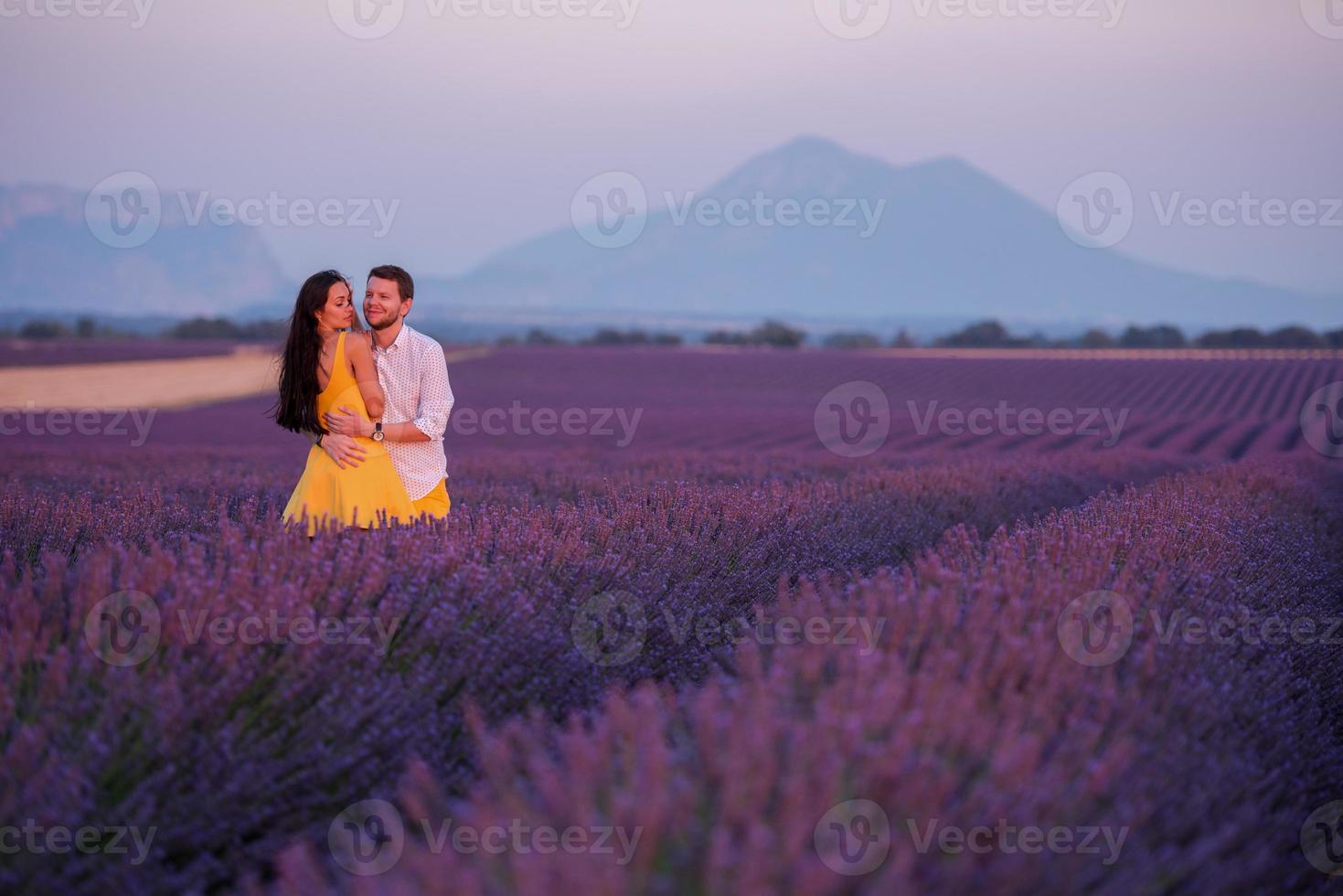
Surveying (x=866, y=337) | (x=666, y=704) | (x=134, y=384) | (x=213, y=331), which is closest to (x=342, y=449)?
(x=666, y=704)

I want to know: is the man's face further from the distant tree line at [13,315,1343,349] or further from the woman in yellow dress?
the distant tree line at [13,315,1343,349]

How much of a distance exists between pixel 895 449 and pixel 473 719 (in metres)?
12.1

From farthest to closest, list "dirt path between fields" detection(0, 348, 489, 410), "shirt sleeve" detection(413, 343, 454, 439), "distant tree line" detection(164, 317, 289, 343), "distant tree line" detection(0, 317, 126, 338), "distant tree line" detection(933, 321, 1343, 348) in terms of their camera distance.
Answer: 1. "distant tree line" detection(164, 317, 289, 343)
2. "distant tree line" detection(933, 321, 1343, 348)
3. "distant tree line" detection(0, 317, 126, 338)
4. "dirt path between fields" detection(0, 348, 489, 410)
5. "shirt sleeve" detection(413, 343, 454, 439)

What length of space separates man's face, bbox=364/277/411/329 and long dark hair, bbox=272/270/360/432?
0.15 meters

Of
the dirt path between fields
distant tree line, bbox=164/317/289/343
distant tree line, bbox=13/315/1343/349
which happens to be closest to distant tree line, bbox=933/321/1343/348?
distant tree line, bbox=13/315/1343/349

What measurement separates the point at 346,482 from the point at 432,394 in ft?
1.71

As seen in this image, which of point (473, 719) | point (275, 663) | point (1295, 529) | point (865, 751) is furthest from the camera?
point (1295, 529)

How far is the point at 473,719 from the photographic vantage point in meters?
2.58

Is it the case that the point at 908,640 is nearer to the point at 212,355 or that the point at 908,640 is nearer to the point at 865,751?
the point at 865,751

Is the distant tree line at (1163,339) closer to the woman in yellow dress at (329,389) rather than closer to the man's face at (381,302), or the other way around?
the man's face at (381,302)

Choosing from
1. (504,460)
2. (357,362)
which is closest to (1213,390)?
(504,460)

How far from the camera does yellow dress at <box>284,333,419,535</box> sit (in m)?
4.37

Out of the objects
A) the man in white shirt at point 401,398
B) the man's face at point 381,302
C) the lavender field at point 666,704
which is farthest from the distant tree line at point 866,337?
the lavender field at point 666,704

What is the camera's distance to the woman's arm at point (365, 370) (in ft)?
14.4
